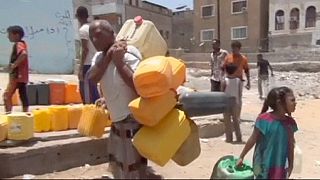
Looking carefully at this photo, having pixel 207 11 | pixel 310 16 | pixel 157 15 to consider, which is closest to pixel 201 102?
pixel 310 16

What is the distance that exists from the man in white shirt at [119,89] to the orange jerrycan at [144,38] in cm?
91

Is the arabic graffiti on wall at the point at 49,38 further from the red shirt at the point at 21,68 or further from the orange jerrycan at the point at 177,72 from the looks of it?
the orange jerrycan at the point at 177,72

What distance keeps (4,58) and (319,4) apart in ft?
105

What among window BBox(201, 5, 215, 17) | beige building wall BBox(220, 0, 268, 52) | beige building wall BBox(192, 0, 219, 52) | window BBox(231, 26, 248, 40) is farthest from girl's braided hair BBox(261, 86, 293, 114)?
window BBox(201, 5, 215, 17)

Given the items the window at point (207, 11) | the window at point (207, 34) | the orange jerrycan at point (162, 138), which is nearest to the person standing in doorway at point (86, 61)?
the orange jerrycan at point (162, 138)

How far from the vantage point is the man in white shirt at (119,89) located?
3709mm

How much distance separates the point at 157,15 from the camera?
4812 centimetres

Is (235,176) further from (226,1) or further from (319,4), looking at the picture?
(226,1)

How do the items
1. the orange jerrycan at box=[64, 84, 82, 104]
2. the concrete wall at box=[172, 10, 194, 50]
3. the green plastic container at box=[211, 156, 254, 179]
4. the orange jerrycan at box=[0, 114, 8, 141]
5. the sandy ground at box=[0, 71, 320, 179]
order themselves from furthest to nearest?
the concrete wall at box=[172, 10, 194, 50], the orange jerrycan at box=[64, 84, 82, 104], the orange jerrycan at box=[0, 114, 8, 141], the sandy ground at box=[0, 71, 320, 179], the green plastic container at box=[211, 156, 254, 179]

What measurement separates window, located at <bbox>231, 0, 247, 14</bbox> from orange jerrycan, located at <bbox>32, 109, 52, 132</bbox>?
4120cm

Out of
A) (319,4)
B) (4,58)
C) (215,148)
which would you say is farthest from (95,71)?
(319,4)

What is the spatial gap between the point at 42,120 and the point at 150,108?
8.28 ft

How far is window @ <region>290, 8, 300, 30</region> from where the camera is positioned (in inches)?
1654

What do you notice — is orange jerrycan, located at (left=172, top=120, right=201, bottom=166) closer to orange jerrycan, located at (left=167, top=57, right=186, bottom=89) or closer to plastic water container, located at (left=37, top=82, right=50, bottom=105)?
orange jerrycan, located at (left=167, top=57, right=186, bottom=89)
